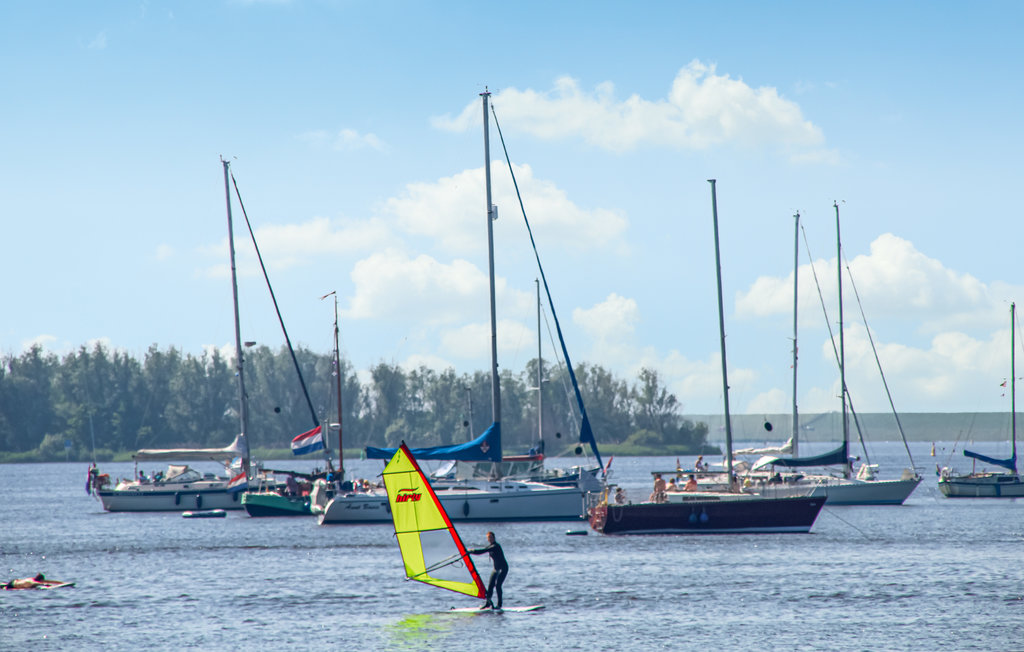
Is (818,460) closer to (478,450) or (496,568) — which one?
(478,450)

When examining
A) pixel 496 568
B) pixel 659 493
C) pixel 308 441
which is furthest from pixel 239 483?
pixel 496 568

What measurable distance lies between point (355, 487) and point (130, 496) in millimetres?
22034

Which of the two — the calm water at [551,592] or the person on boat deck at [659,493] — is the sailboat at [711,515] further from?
the calm water at [551,592]

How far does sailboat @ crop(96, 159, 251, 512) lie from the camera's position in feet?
252

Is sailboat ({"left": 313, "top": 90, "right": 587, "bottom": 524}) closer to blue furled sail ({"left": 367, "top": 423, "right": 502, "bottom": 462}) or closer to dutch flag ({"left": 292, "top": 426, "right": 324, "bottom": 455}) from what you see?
blue furled sail ({"left": 367, "top": 423, "right": 502, "bottom": 462})

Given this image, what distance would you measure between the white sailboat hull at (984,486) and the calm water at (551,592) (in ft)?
77.2

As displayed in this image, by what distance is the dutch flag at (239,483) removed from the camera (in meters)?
76.7

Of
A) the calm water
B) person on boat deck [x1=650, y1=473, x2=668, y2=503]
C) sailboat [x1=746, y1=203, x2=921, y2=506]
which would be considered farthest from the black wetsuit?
sailboat [x1=746, y1=203, x2=921, y2=506]

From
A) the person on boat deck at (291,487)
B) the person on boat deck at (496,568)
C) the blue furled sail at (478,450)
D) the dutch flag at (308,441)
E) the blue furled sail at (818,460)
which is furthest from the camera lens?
the person on boat deck at (291,487)

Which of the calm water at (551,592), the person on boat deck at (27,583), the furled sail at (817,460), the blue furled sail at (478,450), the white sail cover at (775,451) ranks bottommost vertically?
the calm water at (551,592)

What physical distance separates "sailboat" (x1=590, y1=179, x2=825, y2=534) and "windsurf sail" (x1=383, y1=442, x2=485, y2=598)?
20898mm

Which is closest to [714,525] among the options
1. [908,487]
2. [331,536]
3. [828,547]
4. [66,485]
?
[828,547]

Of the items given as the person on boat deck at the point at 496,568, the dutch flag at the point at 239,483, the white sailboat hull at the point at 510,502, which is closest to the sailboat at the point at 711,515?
the white sailboat hull at the point at 510,502

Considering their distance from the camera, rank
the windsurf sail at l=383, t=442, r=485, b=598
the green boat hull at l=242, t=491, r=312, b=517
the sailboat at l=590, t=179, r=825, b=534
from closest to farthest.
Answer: the windsurf sail at l=383, t=442, r=485, b=598 → the sailboat at l=590, t=179, r=825, b=534 → the green boat hull at l=242, t=491, r=312, b=517
